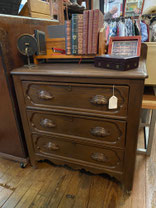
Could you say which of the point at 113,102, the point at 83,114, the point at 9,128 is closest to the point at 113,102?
the point at 113,102

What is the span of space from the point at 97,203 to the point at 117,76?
32.4 inches

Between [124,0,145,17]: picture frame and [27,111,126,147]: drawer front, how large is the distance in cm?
254

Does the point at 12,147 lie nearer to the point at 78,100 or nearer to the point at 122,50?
the point at 78,100

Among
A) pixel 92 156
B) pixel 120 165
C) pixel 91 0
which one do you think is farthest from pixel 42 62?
pixel 91 0

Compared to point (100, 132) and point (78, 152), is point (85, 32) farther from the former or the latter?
point (78, 152)

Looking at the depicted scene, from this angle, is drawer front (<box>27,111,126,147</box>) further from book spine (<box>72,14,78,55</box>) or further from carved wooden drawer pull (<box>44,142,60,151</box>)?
book spine (<box>72,14,78,55</box>)

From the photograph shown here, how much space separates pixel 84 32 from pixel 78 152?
797mm

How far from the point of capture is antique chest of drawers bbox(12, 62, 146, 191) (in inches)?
28.7

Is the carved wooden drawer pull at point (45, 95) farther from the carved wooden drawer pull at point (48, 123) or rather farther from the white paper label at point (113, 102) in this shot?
the white paper label at point (113, 102)

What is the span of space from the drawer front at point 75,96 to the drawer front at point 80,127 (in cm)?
7

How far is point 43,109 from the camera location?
940 millimetres

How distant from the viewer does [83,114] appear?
849 millimetres

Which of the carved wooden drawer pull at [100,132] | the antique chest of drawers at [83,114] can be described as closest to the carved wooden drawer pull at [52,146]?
the antique chest of drawers at [83,114]

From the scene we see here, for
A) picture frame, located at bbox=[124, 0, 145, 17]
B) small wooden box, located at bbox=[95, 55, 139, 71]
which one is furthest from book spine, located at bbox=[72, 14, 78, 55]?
picture frame, located at bbox=[124, 0, 145, 17]
